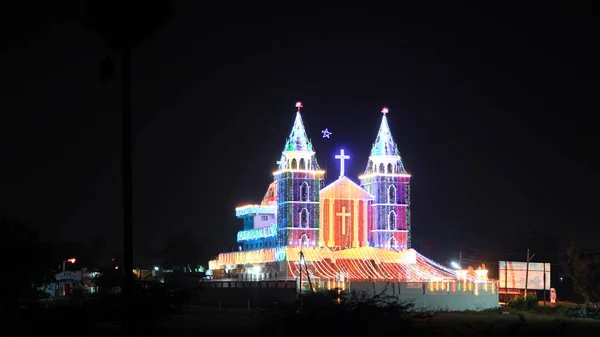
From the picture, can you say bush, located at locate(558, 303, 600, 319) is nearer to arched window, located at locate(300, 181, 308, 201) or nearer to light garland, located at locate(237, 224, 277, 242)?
arched window, located at locate(300, 181, 308, 201)

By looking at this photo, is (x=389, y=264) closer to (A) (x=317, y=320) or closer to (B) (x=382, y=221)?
(B) (x=382, y=221)

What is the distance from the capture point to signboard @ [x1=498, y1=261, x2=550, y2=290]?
69688 mm

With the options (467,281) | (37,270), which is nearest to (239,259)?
(467,281)

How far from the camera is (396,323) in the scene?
31344mm

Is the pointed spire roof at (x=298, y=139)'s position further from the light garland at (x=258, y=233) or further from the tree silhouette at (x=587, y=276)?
the tree silhouette at (x=587, y=276)

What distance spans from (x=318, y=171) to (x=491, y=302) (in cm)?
1580

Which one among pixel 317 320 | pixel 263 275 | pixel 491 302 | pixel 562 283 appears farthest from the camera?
pixel 562 283

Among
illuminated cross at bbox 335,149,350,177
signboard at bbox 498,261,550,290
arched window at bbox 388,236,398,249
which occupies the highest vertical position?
illuminated cross at bbox 335,149,350,177

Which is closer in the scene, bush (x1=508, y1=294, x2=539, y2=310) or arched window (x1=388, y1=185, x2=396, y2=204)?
bush (x1=508, y1=294, x2=539, y2=310)

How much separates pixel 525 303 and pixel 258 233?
23909 millimetres

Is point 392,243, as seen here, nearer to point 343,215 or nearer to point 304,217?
point 343,215

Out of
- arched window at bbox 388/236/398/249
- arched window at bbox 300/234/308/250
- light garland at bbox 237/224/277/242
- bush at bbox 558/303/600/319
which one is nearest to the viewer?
bush at bbox 558/303/600/319

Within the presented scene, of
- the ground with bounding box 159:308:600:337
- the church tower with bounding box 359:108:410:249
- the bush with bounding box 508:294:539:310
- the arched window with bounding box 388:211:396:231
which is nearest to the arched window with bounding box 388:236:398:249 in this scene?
the church tower with bounding box 359:108:410:249

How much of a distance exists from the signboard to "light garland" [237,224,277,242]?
1748 centimetres
